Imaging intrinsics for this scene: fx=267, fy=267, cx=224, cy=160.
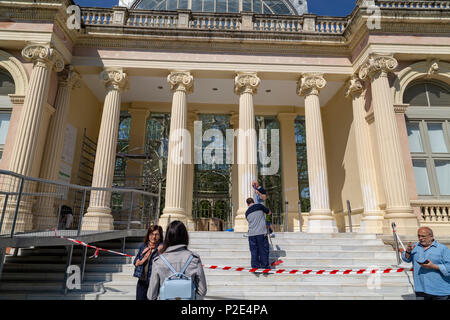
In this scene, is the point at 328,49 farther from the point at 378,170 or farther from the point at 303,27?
the point at 378,170

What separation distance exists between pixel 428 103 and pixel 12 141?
49.2 ft

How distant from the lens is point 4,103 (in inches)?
373

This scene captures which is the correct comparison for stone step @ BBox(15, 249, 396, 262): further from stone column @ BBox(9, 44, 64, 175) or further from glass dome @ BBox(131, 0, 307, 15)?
glass dome @ BBox(131, 0, 307, 15)

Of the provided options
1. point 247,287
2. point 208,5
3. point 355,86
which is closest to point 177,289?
point 247,287

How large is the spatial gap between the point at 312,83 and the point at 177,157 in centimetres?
622

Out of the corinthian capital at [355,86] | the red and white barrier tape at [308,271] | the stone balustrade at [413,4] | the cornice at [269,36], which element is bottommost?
the red and white barrier tape at [308,271]

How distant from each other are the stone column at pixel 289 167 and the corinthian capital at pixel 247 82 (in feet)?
15.6

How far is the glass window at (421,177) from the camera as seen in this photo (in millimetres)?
9477

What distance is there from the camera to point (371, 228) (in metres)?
9.27

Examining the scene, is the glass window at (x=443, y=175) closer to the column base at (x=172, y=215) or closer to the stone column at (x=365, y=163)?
the stone column at (x=365, y=163)

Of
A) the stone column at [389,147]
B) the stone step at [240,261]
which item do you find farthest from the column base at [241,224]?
the stone column at [389,147]

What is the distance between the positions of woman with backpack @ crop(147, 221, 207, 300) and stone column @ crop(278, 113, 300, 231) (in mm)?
11935

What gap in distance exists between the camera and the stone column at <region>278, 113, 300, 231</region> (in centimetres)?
1385
